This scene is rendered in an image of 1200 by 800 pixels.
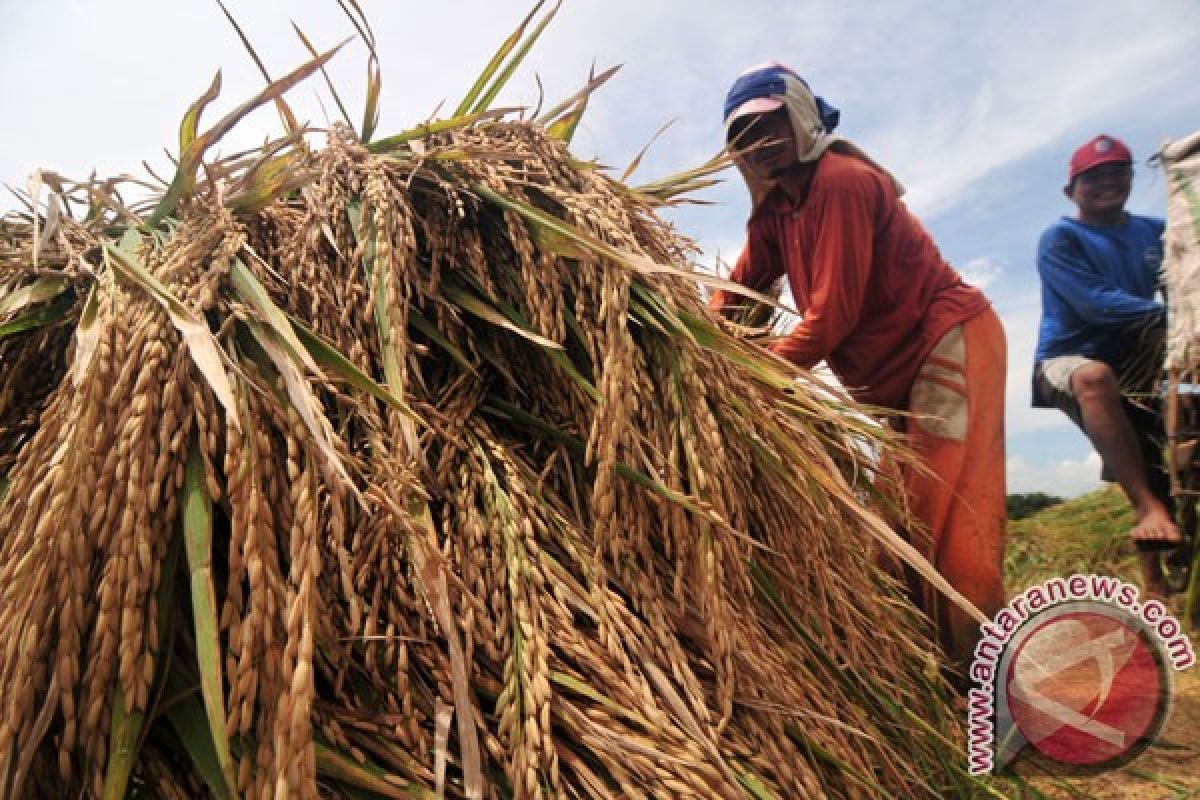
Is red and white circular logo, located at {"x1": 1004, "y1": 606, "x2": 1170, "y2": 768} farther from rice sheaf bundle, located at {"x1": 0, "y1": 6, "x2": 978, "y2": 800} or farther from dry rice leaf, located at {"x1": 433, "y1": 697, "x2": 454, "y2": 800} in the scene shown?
dry rice leaf, located at {"x1": 433, "y1": 697, "x2": 454, "y2": 800}

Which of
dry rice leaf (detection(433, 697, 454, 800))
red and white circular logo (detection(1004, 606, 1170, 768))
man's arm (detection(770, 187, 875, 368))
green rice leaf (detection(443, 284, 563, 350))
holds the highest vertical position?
man's arm (detection(770, 187, 875, 368))

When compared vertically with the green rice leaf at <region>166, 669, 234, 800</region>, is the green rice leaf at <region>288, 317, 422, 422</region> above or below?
above

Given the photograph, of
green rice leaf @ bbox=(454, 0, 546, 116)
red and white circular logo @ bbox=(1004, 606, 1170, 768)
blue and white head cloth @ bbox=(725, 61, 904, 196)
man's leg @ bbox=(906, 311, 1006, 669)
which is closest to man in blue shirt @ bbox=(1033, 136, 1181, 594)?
man's leg @ bbox=(906, 311, 1006, 669)

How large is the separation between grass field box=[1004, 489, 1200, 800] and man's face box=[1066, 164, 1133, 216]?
2645 millimetres

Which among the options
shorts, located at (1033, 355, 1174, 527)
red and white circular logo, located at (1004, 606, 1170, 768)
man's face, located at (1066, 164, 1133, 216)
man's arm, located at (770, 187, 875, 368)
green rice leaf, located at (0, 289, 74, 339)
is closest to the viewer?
green rice leaf, located at (0, 289, 74, 339)

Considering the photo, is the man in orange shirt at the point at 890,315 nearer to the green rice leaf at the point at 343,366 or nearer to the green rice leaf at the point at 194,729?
the green rice leaf at the point at 343,366

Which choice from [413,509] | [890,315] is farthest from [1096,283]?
[413,509]

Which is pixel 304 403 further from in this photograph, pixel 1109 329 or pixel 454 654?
pixel 1109 329

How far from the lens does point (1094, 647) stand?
220cm

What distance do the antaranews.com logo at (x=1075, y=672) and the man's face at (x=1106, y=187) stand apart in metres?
3.99

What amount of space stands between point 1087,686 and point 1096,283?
3.59 meters

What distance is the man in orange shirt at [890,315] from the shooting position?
2594 mm

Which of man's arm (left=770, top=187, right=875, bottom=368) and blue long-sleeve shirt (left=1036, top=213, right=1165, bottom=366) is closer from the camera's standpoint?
man's arm (left=770, top=187, right=875, bottom=368)

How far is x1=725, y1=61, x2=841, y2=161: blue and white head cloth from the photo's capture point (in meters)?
2.76
